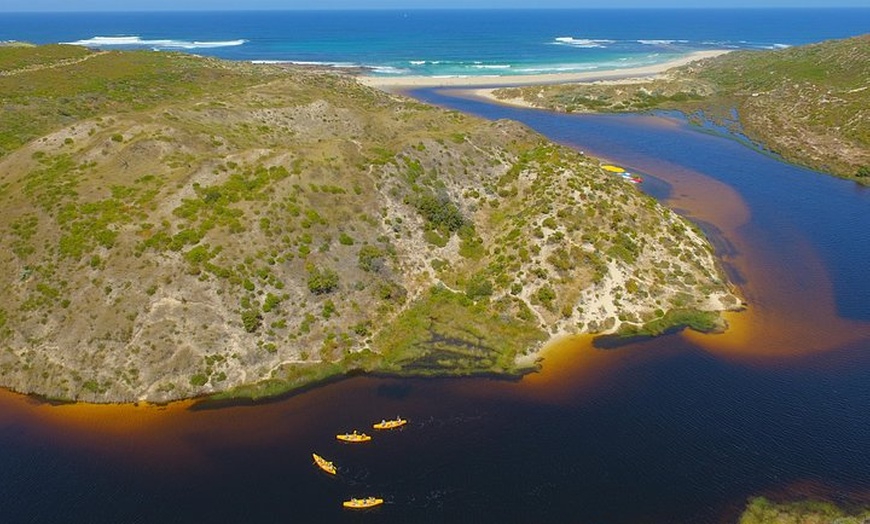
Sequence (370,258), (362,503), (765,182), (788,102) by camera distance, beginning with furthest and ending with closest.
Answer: (788,102) → (765,182) → (370,258) → (362,503)

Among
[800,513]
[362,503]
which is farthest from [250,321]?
[800,513]

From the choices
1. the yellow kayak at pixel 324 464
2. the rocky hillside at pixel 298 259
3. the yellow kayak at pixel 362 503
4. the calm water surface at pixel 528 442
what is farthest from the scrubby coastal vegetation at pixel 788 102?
the yellow kayak at pixel 324 464

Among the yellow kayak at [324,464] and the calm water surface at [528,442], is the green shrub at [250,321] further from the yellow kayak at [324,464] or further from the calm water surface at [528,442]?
the yellow kayak at [324,464]

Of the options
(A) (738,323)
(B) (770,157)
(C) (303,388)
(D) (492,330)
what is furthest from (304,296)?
(B) (770,157)

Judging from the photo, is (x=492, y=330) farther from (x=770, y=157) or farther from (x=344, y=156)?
(x=770, y=157)

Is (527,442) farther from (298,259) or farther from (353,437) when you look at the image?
(298,259)
